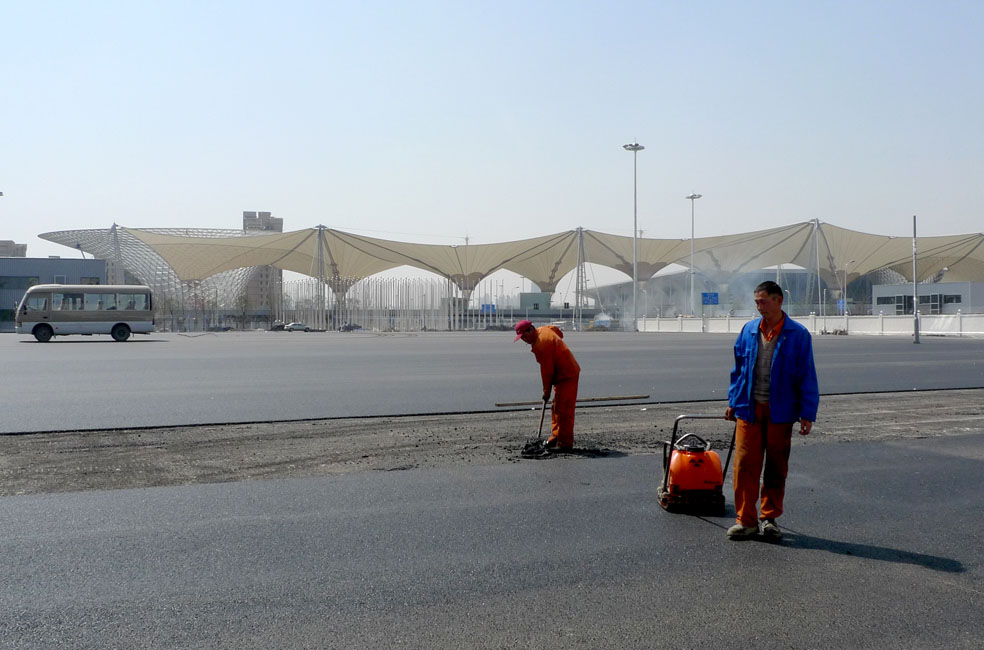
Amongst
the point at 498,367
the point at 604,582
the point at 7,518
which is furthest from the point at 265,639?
the point at 498,367

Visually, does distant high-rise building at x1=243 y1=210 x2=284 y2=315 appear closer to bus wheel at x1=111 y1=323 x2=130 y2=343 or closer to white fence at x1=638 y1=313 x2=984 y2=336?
white fence at x1=638 y1=313 x2=984 y2=336

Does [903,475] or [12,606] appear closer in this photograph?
[12,606]

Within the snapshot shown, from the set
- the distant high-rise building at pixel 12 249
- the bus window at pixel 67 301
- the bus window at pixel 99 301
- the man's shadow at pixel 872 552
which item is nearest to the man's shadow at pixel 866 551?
the man's shadow at pixel 872 552

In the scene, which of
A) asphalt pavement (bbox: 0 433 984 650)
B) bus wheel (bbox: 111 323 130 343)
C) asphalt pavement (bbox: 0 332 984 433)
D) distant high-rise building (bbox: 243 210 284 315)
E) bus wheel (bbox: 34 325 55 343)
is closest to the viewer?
asphalt pavement (bbox: 0 433 984 650)

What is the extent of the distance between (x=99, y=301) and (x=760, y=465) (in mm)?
37168

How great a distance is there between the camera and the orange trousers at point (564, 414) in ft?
25.7

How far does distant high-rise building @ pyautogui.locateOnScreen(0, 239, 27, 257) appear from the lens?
153m

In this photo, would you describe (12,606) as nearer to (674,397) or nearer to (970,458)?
(970,458)

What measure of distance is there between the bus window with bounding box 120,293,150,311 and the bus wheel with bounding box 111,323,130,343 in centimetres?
88

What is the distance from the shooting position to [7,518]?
17.6 feet

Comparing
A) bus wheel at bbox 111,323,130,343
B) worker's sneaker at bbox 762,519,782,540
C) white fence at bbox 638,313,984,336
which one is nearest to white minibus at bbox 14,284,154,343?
bus wheel at bbox 111,323,130,343

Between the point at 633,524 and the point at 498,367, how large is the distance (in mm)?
13951

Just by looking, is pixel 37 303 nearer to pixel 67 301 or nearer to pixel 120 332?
pixel 67 301

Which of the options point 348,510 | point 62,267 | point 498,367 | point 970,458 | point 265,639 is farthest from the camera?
point 62,267
